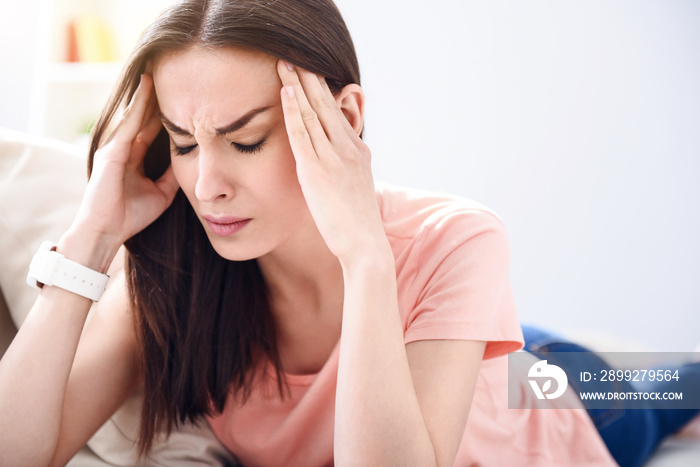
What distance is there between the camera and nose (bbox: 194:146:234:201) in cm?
106

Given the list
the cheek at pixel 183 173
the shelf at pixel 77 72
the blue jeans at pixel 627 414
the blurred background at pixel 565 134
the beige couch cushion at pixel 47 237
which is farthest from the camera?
the shelf at pixel 77 72

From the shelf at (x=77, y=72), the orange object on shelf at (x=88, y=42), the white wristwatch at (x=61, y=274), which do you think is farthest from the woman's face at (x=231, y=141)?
the orange object on shelf at (x=88, y=42)

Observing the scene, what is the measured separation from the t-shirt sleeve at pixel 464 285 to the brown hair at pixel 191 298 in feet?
1.09

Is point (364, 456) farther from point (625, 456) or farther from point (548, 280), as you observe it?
point (548, 280)

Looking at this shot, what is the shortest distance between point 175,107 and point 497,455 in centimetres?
91

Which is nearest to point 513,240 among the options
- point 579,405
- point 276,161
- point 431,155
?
point 431,155

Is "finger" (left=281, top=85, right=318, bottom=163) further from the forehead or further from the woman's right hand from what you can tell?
the woman's right hand

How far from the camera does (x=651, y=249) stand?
8.77 ft

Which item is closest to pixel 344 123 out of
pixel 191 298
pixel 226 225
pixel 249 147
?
pixel 249 147

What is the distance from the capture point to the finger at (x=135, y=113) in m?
1.19

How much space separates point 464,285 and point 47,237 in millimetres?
852

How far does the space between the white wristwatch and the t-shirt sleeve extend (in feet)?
1.89

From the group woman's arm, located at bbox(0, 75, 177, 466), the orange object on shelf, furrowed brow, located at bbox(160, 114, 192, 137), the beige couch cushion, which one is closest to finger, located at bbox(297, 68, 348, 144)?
furrowed brow, located at bbox(160, 114, 192, 137)

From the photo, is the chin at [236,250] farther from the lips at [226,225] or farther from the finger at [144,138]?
the finger at [144,138]
